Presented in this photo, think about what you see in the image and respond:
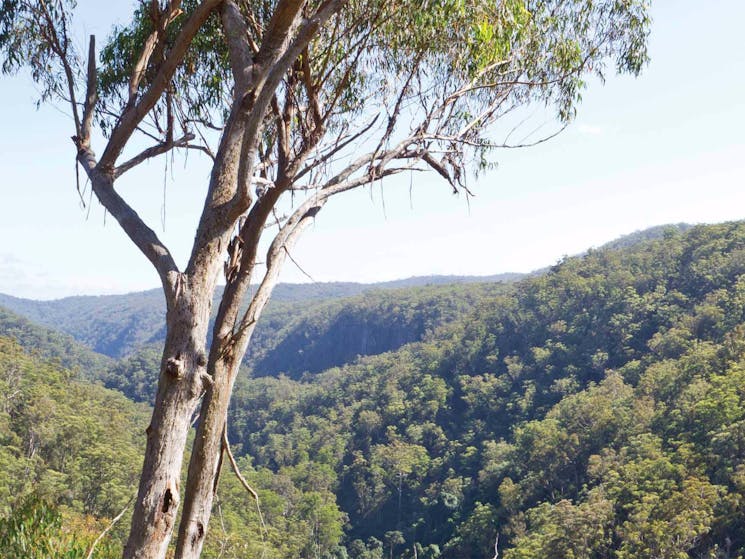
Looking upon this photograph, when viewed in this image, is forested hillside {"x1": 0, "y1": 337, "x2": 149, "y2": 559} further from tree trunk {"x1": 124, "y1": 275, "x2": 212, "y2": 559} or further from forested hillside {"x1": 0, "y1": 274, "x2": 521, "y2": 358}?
forested hillside {"x1": 0, "y1": 274, "x2": 521, "y2": 358}

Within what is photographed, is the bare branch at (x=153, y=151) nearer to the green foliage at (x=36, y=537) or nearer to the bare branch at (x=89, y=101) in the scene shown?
the bare branch at (x=89, y=101)

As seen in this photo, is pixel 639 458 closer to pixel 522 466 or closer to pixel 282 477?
pixel 522 466

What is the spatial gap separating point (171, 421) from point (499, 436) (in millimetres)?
36327

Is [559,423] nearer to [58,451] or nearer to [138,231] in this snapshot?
[58,451]

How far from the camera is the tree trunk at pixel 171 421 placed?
6.86 ft

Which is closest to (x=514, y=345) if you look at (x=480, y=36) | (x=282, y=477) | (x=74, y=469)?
(x=282, y=477)

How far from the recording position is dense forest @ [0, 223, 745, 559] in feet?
57.0

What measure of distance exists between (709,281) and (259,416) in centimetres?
3556

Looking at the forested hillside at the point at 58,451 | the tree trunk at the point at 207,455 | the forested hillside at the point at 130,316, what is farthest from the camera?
the forested hillside at the point at 130,316

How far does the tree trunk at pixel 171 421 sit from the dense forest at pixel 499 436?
5.75 feet

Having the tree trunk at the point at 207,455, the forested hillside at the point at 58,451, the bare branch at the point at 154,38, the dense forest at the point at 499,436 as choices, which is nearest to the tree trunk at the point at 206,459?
the tree trunk at the point at 207,455

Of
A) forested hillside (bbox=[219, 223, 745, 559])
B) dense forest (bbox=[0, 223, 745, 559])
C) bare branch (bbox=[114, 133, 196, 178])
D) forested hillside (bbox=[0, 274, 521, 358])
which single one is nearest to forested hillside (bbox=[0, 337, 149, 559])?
dense forest (bbox=[0, 223, 745, 559])

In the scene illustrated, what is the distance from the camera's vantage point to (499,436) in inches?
1447

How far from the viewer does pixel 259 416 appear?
55.0 meters
